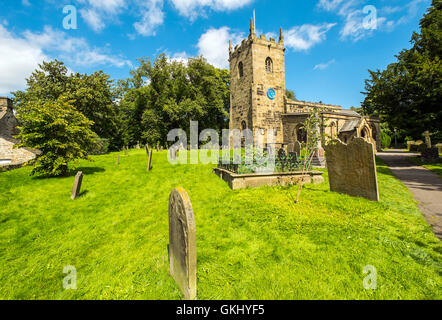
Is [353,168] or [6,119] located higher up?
[6,119]

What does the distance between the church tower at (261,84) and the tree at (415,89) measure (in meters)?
8.71

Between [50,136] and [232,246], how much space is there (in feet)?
38.4

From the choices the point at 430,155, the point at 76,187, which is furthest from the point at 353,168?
the point at 430,155

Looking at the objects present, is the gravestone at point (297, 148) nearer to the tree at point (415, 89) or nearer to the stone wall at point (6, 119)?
the tree at point (415, 89)

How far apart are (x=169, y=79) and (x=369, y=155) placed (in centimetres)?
2959

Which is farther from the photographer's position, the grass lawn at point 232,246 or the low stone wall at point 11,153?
the low stone wall at point 11,153

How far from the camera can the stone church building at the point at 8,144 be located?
1504 centimetres

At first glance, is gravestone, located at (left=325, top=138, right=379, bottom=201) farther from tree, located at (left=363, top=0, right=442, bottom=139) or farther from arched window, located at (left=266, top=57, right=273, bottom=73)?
arched window, located at (left=266, top=57, right=273, bottom=73)

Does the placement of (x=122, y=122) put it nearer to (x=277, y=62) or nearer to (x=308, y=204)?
(x=277, y=62)

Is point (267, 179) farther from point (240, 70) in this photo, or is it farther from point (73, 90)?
point (73, 90)

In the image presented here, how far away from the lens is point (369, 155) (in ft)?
21.6

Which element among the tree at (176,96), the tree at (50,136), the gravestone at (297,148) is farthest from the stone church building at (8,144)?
the gravestone at (297,148)

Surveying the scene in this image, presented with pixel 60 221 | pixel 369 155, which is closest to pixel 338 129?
pixel 369 155

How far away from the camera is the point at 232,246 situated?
445 cm
